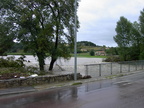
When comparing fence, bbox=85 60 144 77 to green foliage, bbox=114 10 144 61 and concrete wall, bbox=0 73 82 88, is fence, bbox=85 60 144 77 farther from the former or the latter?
green foliage, bbox=114 10 144 61

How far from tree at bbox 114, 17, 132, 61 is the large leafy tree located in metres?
33.7

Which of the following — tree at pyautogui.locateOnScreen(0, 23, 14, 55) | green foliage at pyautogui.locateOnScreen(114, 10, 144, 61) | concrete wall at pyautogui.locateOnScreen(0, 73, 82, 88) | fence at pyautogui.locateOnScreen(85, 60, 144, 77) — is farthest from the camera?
green foliage at pyautogui.locateOnScreen(114, 10, 144, 61)

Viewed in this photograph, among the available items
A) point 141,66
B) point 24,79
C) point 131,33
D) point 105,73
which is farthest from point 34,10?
point 131,33

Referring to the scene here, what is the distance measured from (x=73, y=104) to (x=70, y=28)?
13741 mm

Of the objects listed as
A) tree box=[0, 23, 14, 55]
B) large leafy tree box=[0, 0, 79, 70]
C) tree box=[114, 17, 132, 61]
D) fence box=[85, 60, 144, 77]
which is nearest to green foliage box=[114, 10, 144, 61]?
tree box=[114, 17, 132, 61]

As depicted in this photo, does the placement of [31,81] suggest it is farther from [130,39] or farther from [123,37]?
[123,37]

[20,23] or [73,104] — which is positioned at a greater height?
[20,23]

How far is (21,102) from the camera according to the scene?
6898 mm

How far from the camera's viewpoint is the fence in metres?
15.2

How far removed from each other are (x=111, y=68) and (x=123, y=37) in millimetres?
34917

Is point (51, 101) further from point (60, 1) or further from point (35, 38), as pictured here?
point (60, 1)

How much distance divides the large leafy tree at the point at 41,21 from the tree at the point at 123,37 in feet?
111

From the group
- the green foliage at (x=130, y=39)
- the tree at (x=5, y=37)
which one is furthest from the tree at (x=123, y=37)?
the tree at (x=5, y=37)

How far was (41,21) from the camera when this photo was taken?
18219mm
